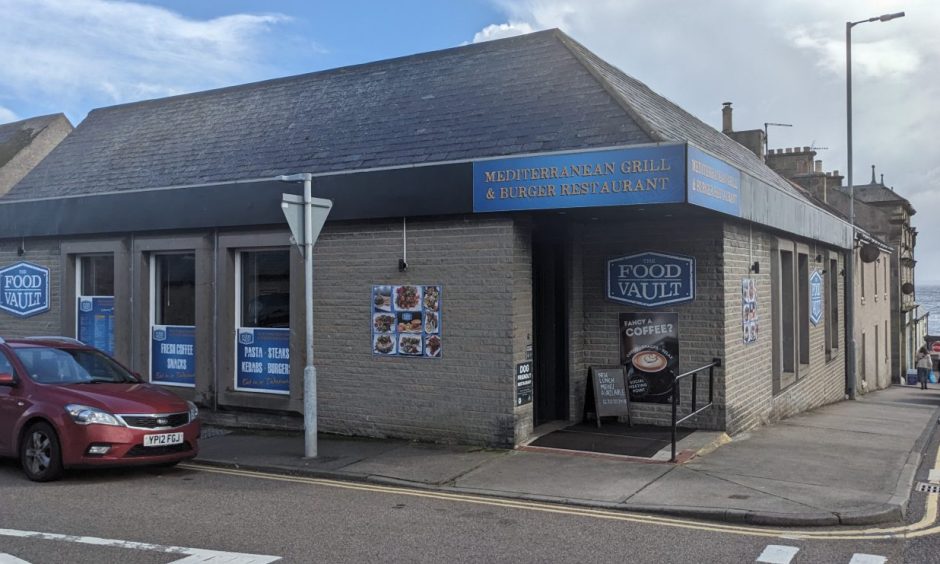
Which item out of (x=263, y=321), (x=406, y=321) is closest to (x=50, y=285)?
(x=263, y=321)

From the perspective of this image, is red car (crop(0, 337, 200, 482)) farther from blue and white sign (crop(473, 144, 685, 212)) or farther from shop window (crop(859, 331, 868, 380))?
shop window (crop(859, 331, 868, 380))

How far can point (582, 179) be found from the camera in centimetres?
955

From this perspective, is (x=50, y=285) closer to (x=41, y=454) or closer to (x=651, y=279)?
(x=41, y=454)

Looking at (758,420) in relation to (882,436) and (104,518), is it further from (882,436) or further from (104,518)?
(104,518)

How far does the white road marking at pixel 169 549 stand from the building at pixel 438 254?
187 inches

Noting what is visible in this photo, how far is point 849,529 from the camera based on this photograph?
6.95m

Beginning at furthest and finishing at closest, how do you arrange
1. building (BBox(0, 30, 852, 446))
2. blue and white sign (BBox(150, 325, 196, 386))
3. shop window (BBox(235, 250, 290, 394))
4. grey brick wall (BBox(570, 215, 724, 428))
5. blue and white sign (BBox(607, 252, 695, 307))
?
1. blue and white sign (BBox(150, 325, 196, 386))
2. shop window (BBox(235, 250, 290, 394))
3. blue and white sign (BBox(607, 252, 695, 307))
4. grey brick wall (BBox(570, 215, 724, 428))
5. building (BBox(0, 30, 852, 446))

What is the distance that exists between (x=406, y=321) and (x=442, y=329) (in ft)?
1.88

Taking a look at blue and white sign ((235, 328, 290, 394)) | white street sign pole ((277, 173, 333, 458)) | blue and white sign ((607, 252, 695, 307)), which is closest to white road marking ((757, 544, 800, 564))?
blue and white sign ((607, 252, 695, 307))

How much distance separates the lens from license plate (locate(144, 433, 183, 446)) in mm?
8656

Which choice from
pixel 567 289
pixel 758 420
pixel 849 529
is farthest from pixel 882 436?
pixel 849 529

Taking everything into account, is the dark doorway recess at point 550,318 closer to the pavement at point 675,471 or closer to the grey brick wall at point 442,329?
the grey brick wall at point 442,329

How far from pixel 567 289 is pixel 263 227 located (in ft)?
15.0

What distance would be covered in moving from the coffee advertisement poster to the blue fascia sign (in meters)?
1.83
